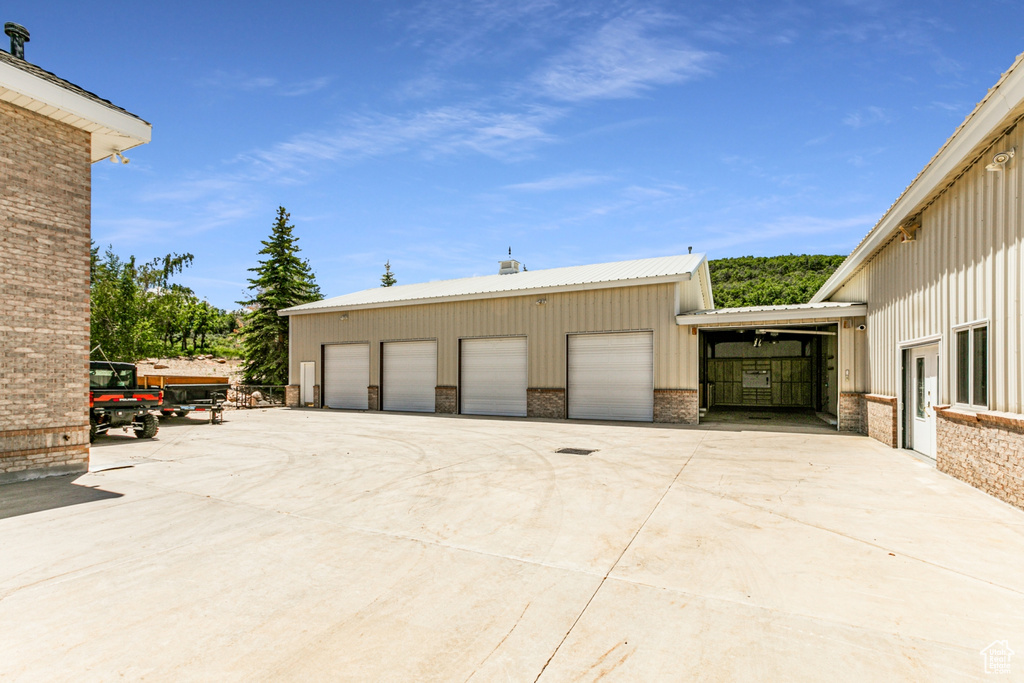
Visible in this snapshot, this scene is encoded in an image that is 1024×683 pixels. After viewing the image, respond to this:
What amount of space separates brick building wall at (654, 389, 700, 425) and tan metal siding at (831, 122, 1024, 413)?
5584mm

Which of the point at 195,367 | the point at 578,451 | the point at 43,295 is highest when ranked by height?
the point at 43,295

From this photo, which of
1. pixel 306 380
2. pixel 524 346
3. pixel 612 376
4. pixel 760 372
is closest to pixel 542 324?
pixel 524 346

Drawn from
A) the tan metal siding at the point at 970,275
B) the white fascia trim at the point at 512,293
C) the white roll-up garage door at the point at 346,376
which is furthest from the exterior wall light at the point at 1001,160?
the white roll-up garage door at the point at 346,376

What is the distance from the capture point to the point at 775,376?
26438 mm

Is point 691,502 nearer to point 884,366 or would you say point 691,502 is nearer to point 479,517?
point 479,517

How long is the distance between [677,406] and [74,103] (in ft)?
50.7

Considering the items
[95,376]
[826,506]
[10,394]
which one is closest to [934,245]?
[826,506]

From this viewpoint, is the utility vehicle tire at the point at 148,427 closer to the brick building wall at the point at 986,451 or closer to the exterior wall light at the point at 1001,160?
the brick building wall at the point at 986,451

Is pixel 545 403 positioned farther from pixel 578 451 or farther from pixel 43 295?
pixel 43 295

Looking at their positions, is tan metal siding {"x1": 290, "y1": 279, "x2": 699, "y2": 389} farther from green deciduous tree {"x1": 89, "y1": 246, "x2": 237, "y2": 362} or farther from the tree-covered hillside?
the tree-covered hillside

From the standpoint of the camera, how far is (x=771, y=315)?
15.2m

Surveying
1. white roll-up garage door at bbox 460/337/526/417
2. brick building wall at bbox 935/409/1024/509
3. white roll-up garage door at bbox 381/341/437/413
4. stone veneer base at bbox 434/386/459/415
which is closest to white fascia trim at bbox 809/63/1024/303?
brick building wall at bbox 935/409/1024/509

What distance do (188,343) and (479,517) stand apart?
206 ft

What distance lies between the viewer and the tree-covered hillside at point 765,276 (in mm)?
52594
